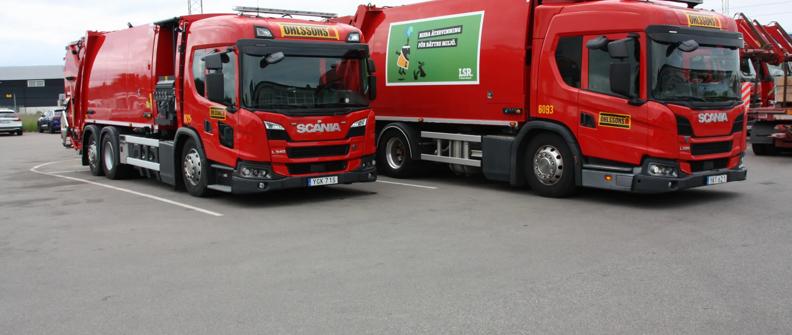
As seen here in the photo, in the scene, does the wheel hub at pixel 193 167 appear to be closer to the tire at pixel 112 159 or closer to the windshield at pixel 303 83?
the windshield at pixel 303 83

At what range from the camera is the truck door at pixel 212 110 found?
36.5 feet

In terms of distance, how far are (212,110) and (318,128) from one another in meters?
1.66

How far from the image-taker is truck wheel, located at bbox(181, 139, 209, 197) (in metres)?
11.8

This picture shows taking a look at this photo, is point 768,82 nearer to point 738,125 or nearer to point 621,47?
point 738,125

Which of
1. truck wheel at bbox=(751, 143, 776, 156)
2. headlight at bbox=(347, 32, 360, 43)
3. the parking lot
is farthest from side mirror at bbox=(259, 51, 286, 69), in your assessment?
truck wheel at bbox=(751, 143, 776, 156)

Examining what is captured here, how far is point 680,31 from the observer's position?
10523mm

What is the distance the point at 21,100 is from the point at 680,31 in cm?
8358

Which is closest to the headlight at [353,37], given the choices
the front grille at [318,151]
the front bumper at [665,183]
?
the front grille at [318,151]

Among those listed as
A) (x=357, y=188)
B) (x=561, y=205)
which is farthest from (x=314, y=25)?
(x=561, y=205)

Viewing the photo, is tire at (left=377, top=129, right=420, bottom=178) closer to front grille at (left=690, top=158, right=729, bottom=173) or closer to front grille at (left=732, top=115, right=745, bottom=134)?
front grille at (left=690, top=158, right=729, bottom=173)

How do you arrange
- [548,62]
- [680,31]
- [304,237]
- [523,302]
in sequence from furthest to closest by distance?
[548,62] → [680,31] → [304,237] → [523,302]

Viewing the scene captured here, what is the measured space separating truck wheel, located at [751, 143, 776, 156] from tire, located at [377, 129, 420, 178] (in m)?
9.27

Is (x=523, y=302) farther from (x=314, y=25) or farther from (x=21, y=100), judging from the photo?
(x=21, y=100)

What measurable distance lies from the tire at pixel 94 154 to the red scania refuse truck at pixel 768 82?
14889mm
